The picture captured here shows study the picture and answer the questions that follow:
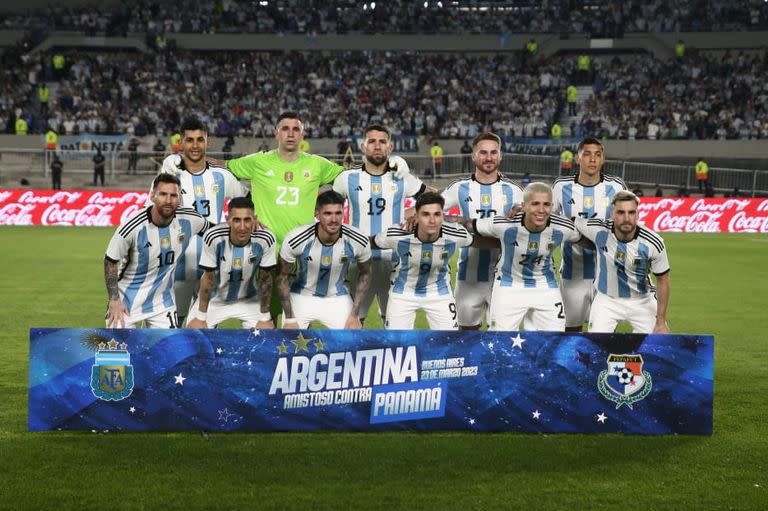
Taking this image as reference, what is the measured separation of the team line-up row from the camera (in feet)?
26.0

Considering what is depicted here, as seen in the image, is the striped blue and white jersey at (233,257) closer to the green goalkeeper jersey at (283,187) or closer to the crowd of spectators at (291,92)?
the green goalkeeper jersey at (283,187)

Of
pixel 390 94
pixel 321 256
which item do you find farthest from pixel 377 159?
pixel 390 94

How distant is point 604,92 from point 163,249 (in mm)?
33467

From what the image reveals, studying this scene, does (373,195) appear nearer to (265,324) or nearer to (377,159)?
(377,159)

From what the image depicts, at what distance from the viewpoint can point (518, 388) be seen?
6918mm

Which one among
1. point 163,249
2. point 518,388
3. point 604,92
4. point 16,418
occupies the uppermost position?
point 604,92

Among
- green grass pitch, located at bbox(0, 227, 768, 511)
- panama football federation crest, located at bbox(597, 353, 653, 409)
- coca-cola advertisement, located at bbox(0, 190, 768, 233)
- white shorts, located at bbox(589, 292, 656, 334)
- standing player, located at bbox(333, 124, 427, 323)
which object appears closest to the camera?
green grass pitch, located at bbox(0, 227, 768, 511)

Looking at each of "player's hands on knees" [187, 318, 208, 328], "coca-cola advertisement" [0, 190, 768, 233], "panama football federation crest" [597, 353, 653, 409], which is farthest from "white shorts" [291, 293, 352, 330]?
"coca-cola advertisement" [0, 190, 768, 233]

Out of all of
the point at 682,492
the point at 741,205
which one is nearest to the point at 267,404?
the point at 682,492

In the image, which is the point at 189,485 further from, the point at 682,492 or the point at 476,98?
the point at 476,98

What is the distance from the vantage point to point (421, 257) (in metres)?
8.11

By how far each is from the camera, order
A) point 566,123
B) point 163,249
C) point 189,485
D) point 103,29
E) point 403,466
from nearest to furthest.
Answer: point 189,485, point 403,466, point 163,249, point 566,123, point 103,29

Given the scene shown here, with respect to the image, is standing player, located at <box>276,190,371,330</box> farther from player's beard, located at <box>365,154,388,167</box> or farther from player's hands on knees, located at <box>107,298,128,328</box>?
player's hands on knees, located at <box>107,298,128,328</box>

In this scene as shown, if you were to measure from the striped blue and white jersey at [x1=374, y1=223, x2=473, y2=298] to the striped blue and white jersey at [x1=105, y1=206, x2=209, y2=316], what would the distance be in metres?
1.66
